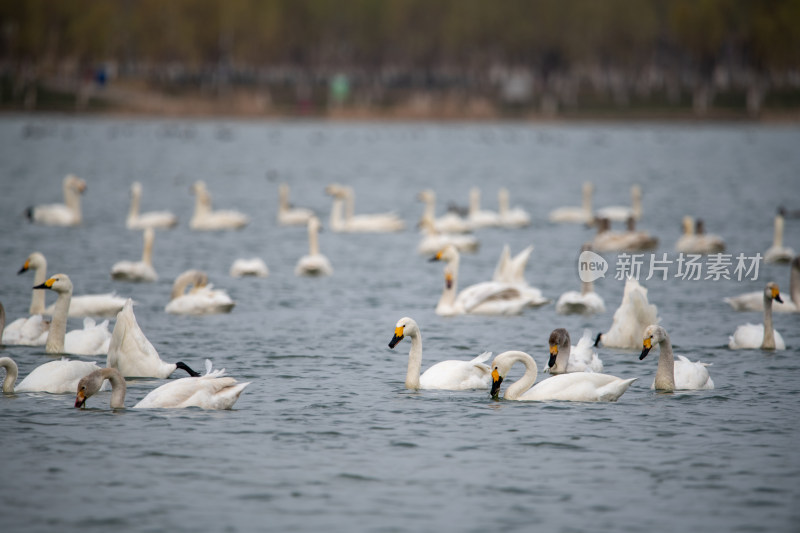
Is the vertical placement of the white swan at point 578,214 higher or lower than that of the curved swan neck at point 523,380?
higher

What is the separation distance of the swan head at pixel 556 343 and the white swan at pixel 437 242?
11934 mm

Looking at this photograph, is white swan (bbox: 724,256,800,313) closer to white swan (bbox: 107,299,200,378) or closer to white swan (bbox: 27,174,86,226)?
white swan (bbox: 107,299,200,378)

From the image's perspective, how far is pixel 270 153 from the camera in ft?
253

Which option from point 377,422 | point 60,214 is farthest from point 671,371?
point 60,214

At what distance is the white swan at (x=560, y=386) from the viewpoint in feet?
40.5

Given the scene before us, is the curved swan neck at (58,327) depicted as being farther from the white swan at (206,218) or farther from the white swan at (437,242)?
the white swan at (206,218)

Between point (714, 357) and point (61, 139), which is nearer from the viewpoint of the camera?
point (714, 357)

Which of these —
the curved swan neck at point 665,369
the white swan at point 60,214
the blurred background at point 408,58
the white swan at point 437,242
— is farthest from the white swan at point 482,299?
the blurred background at point 408,58

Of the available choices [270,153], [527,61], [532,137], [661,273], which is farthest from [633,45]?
[661,273]

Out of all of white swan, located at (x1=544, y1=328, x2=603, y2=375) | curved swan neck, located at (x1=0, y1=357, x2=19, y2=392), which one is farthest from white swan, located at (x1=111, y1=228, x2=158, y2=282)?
white swan, located at (x1=544, y1=328, x2=603, y2=375)

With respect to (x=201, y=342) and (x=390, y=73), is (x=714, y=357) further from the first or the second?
(x=390, y=73)

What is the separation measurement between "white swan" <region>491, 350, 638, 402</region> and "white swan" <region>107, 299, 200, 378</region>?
3.64 m

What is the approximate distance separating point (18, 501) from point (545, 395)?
5.42m

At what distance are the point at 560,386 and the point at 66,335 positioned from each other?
618 centimetres
